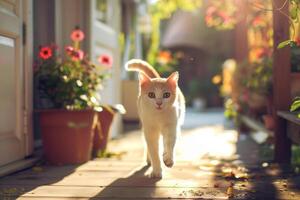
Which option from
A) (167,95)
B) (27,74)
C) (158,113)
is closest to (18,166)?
(27,74)

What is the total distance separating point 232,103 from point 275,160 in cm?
297

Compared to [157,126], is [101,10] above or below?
above

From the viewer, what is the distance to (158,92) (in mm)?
3170

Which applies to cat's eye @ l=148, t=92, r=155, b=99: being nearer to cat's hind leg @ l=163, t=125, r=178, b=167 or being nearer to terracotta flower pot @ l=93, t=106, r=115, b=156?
cat's hind leg @ l=163, t=125, r=178, b=167

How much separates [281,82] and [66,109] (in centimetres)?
175

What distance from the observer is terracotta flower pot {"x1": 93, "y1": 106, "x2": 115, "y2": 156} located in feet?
14.7

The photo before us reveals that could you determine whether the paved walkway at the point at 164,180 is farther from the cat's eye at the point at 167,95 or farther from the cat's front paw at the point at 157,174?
the cat's eye at the point at 167,95

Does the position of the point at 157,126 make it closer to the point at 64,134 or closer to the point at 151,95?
the point at 151,95

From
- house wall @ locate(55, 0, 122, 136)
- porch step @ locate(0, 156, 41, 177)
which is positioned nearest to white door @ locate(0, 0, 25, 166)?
porch step @ locate(0, 156, 41, 177)

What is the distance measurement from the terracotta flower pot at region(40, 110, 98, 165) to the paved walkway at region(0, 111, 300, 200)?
0.13 meters

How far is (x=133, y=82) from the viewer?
832 cm

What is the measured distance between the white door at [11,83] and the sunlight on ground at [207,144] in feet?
4.88

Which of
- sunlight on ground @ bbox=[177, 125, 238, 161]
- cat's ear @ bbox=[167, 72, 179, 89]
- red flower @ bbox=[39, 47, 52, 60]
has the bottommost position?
sunlight on ground @ bbox=[177, 125, 238, 161]

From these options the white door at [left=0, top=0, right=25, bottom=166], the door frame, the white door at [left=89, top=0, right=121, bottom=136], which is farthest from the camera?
the white door at [left=89, top=0, right=121, bottom=136]
